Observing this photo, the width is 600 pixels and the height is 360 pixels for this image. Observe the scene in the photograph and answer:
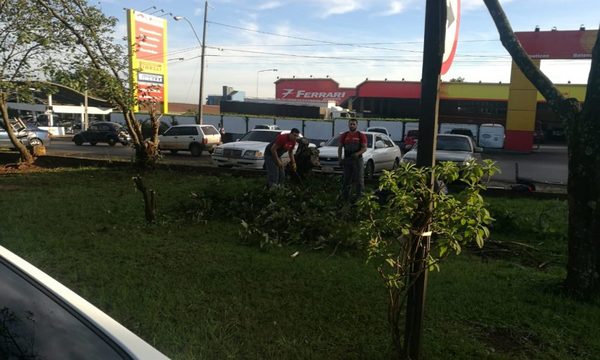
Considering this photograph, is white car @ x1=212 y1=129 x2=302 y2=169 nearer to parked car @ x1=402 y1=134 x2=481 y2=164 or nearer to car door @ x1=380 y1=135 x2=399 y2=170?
car door @ x1=380 y1=135 x2=399 y2=170

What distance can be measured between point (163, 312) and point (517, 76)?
31912 millimetres

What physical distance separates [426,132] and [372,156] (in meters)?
12.0

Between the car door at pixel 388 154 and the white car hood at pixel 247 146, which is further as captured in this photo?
the car door at pixel 388 154

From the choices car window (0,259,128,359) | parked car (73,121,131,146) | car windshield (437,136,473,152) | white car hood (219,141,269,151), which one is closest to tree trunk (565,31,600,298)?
car window (0,259,128,359)

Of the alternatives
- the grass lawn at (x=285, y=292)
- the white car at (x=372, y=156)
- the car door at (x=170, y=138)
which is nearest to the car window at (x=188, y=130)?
the car door at (x=170, y=138)

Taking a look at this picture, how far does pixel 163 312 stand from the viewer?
13.7ft

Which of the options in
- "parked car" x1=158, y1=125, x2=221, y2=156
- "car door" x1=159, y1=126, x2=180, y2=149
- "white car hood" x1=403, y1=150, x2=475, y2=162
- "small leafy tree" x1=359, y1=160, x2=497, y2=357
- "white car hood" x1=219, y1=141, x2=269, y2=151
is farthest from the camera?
"car door" x1=159, y1=126, x2=180, y2=149

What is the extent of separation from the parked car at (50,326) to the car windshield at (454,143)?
1261 centimetres

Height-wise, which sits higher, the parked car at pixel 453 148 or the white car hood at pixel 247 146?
the parked car at pixel 453 148

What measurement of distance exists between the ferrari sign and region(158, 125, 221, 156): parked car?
22113mm

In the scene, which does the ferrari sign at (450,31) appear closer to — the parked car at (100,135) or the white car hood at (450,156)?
the white car hood at (450,156)

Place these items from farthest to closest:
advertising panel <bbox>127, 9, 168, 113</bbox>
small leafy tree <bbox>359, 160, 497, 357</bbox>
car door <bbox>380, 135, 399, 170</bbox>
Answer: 1. advertising panel <bbox>127, 9, 168, 113</bbox>
2. car door <bbox>380, 135, 399, 170</bbox>
3. small leafy tree <bbox>359, 160, 497, 357</bbox>

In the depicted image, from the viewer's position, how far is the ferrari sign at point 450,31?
2994 millimetres

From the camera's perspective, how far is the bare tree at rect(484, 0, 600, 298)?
4.38 metres
